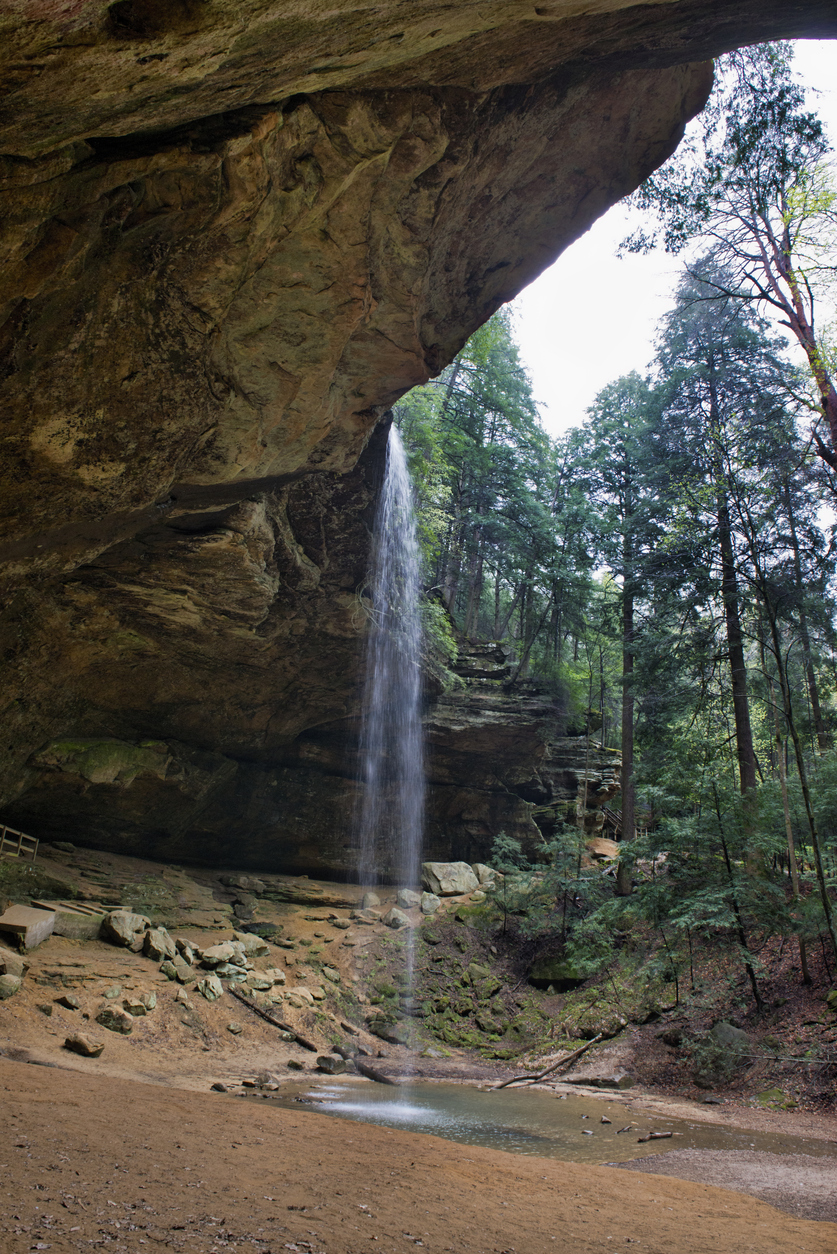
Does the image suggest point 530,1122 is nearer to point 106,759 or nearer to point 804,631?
point 106,759

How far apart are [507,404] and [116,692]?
1693 cm

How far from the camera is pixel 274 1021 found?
10945mm

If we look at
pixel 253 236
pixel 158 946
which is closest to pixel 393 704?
pixel 158 946

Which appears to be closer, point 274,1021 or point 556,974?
point 274,1021

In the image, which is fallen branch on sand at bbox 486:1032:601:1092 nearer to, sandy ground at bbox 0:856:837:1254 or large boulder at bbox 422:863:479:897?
sandy ground at bbox 0:856:837:1254

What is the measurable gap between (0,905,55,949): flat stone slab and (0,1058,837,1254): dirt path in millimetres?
4703

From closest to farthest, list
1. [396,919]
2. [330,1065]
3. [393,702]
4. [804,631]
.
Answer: [330,1065] < [804,631] < [396,919] < [393,702]

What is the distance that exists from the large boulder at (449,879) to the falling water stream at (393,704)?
35.4 inches

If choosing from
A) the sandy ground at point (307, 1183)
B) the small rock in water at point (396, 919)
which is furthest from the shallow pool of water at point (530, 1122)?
the small rock in water at point (396, 919)

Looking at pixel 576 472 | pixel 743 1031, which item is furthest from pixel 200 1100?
pixel 576 472

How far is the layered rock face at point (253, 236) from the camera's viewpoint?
11.9 feet

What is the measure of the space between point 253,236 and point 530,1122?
10.0 metres

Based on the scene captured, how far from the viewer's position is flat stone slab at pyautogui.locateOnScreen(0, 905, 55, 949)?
32.5 feet

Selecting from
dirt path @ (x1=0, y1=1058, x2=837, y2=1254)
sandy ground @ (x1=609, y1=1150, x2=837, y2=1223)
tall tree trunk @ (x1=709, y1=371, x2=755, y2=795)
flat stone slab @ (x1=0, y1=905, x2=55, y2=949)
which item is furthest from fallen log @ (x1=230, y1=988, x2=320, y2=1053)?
tall tree trunk @ (x1=709, y1=371, x2=755, y2=795)
